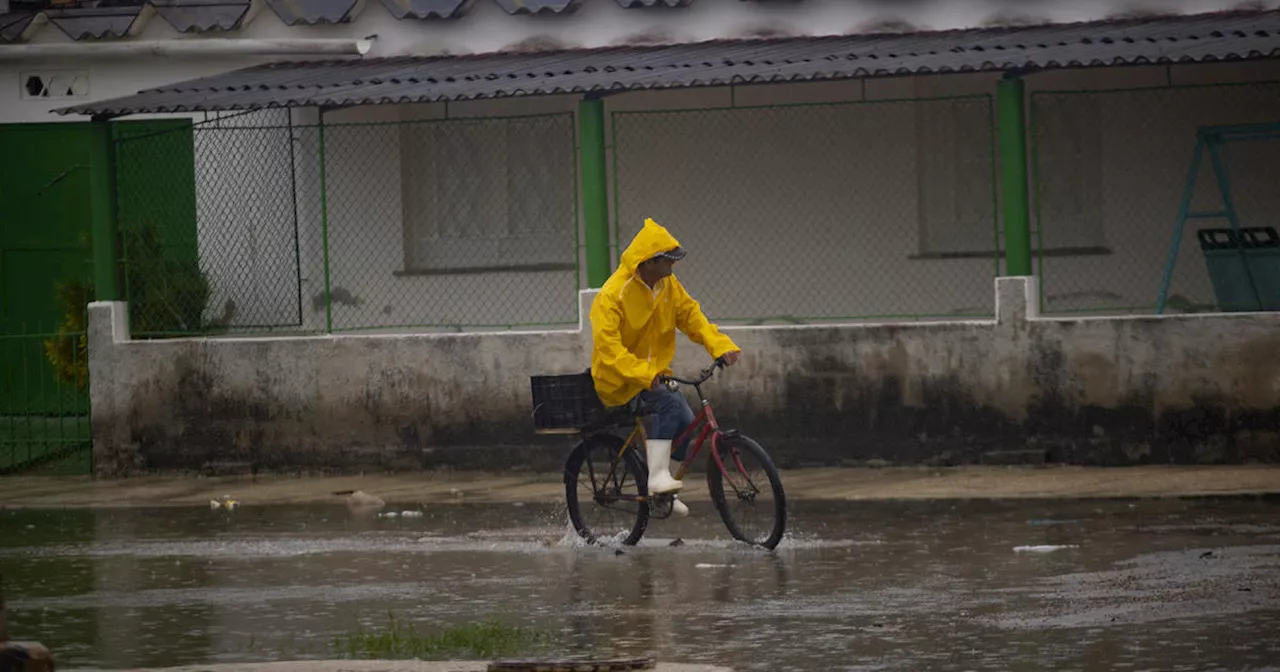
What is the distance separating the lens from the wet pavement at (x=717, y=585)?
349 inches

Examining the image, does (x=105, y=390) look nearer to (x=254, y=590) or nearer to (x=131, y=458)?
(x=131, y=458)

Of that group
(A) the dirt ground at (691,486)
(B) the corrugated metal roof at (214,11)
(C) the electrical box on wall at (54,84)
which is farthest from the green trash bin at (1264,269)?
(C) the electrical box on wall at (54,84)

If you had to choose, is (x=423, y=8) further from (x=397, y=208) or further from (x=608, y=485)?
(x=608, y=485)

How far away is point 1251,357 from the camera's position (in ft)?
50.6

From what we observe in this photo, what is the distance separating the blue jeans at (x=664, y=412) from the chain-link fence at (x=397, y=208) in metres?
7.39

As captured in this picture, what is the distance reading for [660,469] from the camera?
12172 millimetres

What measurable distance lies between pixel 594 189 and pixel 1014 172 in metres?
3.11

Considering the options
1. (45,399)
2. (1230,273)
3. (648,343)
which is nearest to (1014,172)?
(1230,273)

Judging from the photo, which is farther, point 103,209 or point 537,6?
point 537,6

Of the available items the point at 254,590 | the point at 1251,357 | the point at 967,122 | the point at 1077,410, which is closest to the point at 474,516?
the point at 254,590

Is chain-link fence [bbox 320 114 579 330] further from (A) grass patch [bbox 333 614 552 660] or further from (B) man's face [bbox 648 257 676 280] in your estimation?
(A) grass patch [bbox 333 614 552 660]

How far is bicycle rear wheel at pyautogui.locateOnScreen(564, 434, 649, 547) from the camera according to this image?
1237 cm

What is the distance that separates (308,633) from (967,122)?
10956 mm

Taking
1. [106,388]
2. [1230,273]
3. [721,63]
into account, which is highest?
[721,63]
